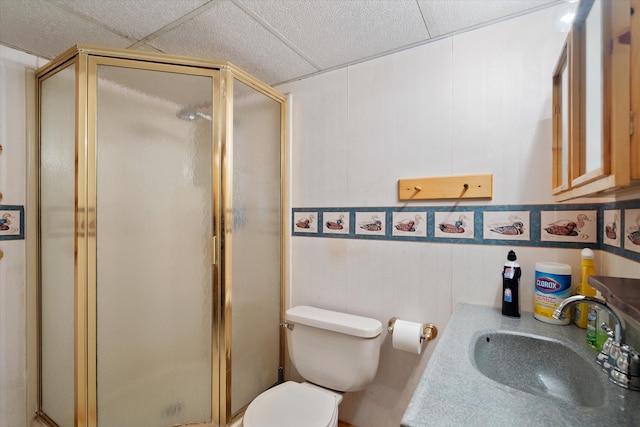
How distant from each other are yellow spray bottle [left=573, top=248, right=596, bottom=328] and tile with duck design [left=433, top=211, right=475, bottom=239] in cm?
39

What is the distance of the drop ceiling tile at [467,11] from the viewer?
117 centimetres

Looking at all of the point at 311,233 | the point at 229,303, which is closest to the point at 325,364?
the point at 229,303

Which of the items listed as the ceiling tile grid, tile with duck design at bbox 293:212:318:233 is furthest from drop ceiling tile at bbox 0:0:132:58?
tile with duck design at bbox 293:212:318:233

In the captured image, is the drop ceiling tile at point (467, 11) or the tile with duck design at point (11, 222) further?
the tile with duck design at point (11, 222)

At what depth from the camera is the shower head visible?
1.41 meters

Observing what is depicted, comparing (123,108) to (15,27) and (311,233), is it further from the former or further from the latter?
(311,233)

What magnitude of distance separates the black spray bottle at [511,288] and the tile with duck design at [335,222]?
78cm

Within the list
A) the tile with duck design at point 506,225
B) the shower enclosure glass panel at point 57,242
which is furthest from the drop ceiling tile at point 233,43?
the tile with duck design at point 506,225

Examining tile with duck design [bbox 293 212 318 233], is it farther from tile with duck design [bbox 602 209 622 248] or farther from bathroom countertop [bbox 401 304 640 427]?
tile with duck design [bbox 602 209 622 248]

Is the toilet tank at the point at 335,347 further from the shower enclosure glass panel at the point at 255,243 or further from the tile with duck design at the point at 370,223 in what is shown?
the tile with duck design at the point at 370,223

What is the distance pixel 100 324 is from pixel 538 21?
7.49 feet

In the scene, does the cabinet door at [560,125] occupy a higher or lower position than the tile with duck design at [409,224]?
higher

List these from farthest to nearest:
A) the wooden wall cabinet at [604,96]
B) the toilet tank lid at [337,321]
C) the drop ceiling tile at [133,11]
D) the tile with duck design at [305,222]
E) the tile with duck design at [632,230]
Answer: the tile with duck design at [305,222] < the toilet tank lid at [337,321] < the drop ceiling tile at [133,11] < the tile with duck design at [632,230] < the wooden wall cabinet at [604,96]

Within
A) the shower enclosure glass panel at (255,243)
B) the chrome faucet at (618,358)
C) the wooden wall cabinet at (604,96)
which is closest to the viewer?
the wooden wall cabinet at (604,96)
